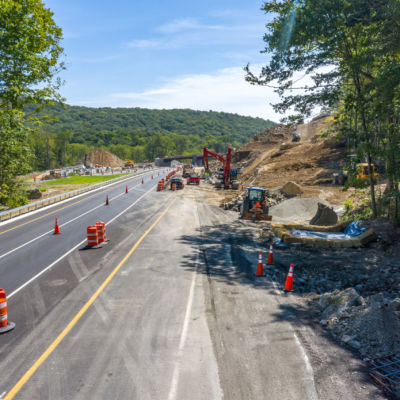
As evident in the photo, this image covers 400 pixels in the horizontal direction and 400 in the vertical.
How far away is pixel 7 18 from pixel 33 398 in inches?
1033

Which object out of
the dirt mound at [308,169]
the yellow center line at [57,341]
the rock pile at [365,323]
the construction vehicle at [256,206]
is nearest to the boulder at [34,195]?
the dirt mound at [308,169]

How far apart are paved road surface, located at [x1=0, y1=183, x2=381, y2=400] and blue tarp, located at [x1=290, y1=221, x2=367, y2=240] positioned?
487 cm

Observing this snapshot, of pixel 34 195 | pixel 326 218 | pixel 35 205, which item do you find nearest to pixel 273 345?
pixel 326 218

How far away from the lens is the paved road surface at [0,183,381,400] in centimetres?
638

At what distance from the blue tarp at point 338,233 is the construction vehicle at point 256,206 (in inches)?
242

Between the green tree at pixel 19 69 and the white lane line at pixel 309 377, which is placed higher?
the green tree at pixel 19 69

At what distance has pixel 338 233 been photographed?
60.6 ft

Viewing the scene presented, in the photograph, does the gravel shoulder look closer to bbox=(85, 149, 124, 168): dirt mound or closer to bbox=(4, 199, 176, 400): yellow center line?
bbox=(4, 199, 176, 400): yellow center line

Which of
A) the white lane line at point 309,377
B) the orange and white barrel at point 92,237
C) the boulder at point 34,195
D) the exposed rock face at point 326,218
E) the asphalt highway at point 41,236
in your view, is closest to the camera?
the white lane line at point 309,377

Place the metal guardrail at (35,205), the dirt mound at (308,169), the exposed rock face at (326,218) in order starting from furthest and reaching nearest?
the dirt mound at (308,169) < the metal guardrail at (35,205) < the exposed rock face at (326,218)

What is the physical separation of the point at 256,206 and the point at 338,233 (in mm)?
7139

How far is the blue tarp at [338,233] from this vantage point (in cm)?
1748

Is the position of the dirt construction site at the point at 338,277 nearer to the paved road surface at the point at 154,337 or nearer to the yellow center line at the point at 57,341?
the paved road surface at the point at 154,337

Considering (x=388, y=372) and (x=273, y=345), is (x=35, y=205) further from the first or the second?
(x=388, y=372)
